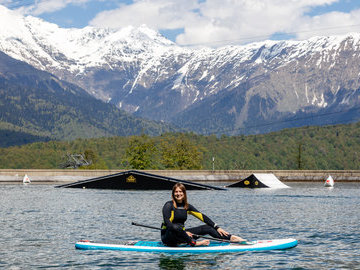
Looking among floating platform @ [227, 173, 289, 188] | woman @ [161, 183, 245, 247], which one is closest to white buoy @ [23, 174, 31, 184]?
floating platform @ [227, 173, 289, 188]

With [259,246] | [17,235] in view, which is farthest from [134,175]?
[259,246]

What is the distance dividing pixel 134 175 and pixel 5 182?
81.1 m

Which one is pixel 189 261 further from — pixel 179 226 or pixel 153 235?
pixel 153 235

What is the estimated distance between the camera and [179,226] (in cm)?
3762

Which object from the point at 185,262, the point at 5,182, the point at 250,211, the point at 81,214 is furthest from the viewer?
the point at 5,182

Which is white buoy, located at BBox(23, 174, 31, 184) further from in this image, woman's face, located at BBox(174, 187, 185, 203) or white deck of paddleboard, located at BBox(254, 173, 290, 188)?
woman's face, located at BBox(174, 187, 185, 203)

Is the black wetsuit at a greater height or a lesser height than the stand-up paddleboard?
greater

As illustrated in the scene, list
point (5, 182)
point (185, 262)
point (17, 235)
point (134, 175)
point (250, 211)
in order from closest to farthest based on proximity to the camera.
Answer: point (185, 262) < point (17, 235) < point (250, 211) < point (134, 175) < point (5, 182)

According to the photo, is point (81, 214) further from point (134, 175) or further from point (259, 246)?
point (134, 175)

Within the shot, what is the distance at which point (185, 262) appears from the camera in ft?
124

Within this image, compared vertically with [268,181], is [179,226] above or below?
below

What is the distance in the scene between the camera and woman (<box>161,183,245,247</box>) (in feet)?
121

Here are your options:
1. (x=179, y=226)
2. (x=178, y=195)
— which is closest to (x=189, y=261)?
(x=179, y=226)

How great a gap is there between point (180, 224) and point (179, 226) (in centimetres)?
15
